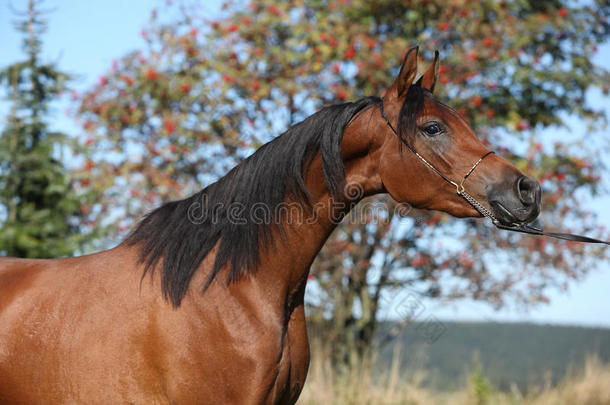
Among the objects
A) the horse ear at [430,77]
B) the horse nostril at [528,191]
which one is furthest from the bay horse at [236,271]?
the horse ear at [430,77]

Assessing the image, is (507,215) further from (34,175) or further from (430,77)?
(34,175)

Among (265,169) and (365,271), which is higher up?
(265,169)

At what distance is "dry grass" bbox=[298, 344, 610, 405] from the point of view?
6066 mm

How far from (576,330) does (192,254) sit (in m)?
14.2

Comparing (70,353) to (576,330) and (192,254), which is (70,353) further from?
(576,330)

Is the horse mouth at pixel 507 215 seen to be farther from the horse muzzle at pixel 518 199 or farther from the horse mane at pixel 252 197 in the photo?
the horse mane at pixel 252 197

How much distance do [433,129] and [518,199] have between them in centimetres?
51

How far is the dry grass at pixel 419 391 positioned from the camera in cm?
607

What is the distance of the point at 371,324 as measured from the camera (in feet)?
22.7

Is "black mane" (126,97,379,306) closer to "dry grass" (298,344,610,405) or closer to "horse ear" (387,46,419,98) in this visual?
"horse ear" (387,46,419,98)

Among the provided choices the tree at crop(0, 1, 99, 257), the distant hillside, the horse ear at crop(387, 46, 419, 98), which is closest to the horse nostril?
the horse ear at crop(387, 46, 419, 98)

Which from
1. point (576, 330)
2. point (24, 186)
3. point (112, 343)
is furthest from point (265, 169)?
point (576, 330)

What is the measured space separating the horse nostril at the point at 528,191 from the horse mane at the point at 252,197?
0.56m

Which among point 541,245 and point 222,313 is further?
point 541,245
